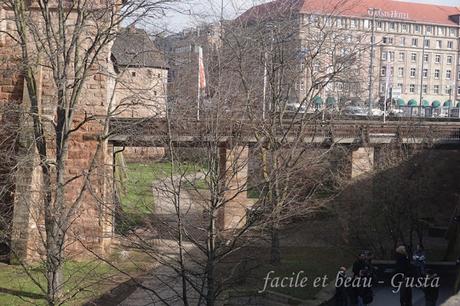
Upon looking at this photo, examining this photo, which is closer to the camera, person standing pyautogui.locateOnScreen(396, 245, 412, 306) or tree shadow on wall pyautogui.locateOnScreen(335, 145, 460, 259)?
person standing pyautogui.locateOnScreen(396, 245, 412, 306)

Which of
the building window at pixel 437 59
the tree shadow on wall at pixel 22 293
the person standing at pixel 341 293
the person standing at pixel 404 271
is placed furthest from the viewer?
the building window at pixel 437 59

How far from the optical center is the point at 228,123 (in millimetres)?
11531

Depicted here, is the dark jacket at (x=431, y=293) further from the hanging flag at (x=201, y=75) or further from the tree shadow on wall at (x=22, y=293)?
the tree shadow on wall at (x=22, y=293)

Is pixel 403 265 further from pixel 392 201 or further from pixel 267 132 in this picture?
pixel 267 132

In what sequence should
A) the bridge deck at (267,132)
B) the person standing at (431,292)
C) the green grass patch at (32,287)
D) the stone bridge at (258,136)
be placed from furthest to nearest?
1. the green grass patch at (32,287)
2. the person standing at (431,292)
3. the bridge deck at (267,132)
4. the stone bridge at (258,136)

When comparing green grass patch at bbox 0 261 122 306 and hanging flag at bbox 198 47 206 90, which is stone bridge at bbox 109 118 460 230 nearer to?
hanging flag at bbox 198 47 206 90

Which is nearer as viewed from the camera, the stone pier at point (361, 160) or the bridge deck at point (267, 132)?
the bridge deck at point (267, 132)

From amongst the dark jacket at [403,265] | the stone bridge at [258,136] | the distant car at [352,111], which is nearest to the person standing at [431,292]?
the dark jacket at [403,265]

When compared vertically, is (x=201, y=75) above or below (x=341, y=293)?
above

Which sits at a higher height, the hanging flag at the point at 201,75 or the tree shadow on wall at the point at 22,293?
the hanging flag at the point at 201,75

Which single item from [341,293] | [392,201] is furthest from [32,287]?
[392,201]

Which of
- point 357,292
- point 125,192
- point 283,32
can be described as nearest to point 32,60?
point 125,192

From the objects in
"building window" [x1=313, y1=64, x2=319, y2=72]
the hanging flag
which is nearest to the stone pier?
"building window" [x1=313, y1=64, x2=319, y2=72]

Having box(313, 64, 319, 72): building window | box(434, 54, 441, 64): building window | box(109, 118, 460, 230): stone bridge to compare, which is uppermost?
box(434, 54, 441, 64): building window
